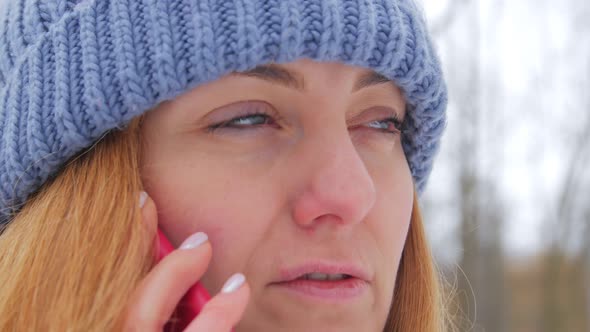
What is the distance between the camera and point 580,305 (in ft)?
42.4

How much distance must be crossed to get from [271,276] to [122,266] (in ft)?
0.99

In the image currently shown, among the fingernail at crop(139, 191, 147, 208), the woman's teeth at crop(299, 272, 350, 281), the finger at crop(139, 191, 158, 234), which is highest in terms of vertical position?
the fingernail at crop(139, 191, 147, 208)

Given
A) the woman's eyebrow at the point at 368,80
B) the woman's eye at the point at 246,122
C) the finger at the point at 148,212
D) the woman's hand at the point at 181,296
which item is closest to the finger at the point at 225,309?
the woman's hand at the point at 181,296

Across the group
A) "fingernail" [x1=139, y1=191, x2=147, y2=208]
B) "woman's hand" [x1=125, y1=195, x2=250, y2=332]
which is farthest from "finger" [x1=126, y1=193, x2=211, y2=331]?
"fingernail" [x1=139, y1=191, x2=147, y2=208]

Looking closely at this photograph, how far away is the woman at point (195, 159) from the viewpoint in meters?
1.34

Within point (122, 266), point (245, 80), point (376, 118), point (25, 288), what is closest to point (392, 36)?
point (376, 118)

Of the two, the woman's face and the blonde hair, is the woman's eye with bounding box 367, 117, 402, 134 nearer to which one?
the woman's face

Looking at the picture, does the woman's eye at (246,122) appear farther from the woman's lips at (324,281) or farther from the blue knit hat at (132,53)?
the woman's lips at (324,281)

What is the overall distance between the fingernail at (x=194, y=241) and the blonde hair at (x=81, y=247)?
0.08 meters

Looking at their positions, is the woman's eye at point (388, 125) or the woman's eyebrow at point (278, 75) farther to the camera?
the woman's eye at point (388, 125)

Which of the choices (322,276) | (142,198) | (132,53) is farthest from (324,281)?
(132,53)

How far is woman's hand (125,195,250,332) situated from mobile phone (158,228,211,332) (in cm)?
2

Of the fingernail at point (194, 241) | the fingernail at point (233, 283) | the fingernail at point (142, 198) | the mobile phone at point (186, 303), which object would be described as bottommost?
the mobile phone at point (186, 303)

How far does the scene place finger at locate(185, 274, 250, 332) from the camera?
48.0 inches
